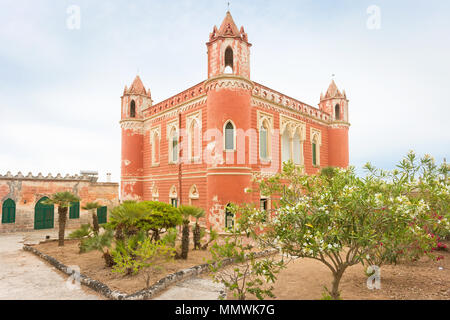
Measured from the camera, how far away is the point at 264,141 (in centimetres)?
1717

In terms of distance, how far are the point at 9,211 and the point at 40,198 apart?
6.02 feet

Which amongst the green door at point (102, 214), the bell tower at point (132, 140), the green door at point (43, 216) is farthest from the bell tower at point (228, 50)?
the green door at point (43, 216)

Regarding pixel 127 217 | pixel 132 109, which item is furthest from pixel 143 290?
pixel 132 109

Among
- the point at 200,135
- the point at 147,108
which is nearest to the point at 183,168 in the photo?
the point at 200,135

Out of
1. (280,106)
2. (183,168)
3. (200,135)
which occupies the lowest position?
(183,168)

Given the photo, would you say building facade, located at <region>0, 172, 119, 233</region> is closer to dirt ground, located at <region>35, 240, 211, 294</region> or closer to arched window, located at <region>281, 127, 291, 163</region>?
dirt ground, located at <region>35, 240, 211, 294</region>

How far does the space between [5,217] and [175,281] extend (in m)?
16.4

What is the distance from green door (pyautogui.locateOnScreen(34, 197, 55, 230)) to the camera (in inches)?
746

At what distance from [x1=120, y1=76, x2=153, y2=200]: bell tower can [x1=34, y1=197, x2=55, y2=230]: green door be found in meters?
4.85

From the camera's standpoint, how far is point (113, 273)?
314 inches

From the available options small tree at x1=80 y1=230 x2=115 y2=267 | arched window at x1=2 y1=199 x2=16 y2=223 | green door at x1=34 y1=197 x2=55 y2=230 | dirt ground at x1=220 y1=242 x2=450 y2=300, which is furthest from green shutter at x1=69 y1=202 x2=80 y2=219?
dirt ground at x1=220 y1=242 x2=450 y2=300

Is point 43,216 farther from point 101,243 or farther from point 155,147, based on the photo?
point 101,243

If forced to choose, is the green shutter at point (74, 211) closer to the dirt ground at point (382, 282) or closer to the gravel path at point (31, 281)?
the gravel path at point (31, 281)

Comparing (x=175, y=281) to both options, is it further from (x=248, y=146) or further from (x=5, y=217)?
(x=5, y=217)
